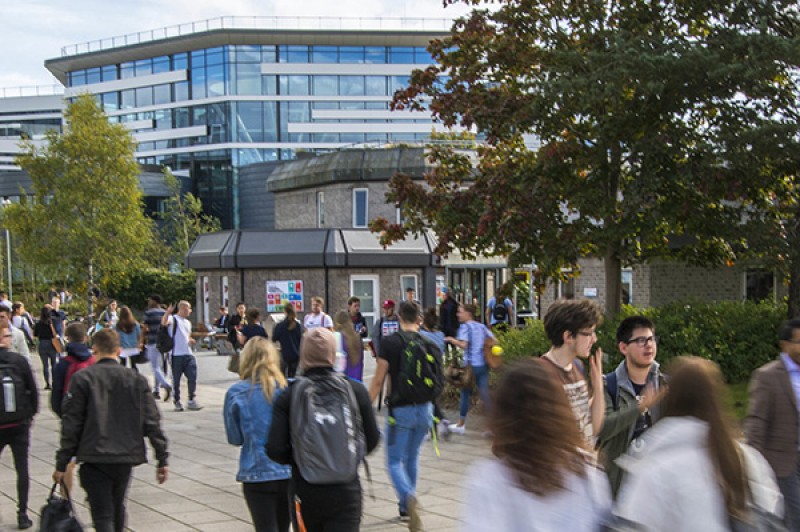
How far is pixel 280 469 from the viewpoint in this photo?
223 inches

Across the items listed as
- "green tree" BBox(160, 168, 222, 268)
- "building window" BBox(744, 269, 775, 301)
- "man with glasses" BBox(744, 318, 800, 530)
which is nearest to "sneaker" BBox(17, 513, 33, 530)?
"man with glasses" BBox(744, 318, 800, 530)

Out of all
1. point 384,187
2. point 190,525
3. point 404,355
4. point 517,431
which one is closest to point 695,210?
point 404,355

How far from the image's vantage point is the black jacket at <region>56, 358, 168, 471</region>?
591 cm

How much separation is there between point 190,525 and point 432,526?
2.04 meters

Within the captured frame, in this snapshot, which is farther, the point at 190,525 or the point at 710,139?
the point at 710,139

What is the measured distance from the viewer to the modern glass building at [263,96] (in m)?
69.8

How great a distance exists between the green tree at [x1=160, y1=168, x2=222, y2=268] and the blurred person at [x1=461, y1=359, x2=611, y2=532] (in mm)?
56855

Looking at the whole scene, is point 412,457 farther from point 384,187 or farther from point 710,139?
point 384,187

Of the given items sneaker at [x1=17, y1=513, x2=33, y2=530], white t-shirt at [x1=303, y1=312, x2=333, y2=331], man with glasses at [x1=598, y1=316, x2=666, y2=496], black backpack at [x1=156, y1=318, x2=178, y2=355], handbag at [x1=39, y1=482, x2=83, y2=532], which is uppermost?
man with glasses at [x1=598, y1=316, x2=666, y2=496]

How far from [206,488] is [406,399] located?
292 cm

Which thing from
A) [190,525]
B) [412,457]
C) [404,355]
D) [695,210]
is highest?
[695,210]

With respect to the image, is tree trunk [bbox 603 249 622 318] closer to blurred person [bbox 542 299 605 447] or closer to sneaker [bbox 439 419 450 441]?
sneaker [bbox 439 419 450 441]

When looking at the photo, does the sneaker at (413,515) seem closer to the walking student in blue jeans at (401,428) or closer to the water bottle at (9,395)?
the walking student in blue jeans at (401,428)

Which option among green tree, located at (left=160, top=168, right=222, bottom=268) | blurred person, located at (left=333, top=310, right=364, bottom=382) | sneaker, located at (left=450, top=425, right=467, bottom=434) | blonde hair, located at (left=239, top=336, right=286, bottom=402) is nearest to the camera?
blonde hair, located at (left=239, top=336, right=286, bottom=402)
